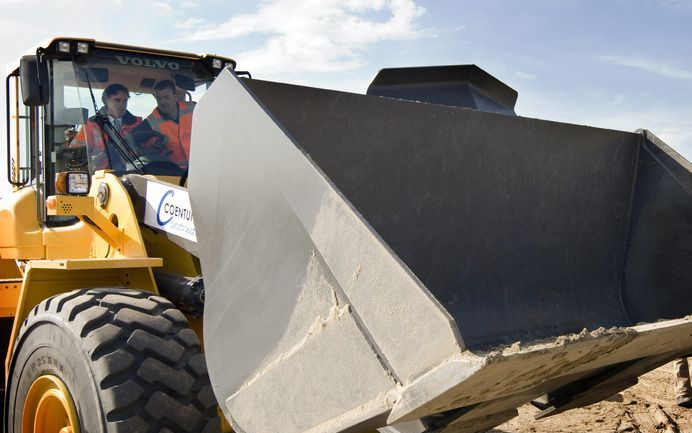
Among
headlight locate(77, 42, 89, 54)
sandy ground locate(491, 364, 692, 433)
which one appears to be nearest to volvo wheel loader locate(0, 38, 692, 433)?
headlight locate(77, 42, 89, 54)

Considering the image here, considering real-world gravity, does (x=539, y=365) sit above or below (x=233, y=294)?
below

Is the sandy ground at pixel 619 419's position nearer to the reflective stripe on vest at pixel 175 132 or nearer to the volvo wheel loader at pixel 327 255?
the volvo wheel loader at pixel 327 255

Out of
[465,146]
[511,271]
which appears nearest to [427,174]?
[465,146]

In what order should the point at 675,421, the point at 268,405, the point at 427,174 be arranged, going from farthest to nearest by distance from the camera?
the point at 675,421 < the point at 427,174 < the point at 268,405

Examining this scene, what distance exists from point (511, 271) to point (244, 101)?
151cm

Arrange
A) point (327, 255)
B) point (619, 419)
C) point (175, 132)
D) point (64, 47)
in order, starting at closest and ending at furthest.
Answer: point (327, 255)
point (64, 47)
point (175, 132)
point (619, 419)

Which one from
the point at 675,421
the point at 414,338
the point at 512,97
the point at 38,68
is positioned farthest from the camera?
the point at 675,421

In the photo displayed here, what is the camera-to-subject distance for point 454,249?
3215mm

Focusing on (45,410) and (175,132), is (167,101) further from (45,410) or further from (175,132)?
(45,410)

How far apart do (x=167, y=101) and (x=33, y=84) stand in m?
0.82

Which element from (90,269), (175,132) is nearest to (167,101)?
(175,132)

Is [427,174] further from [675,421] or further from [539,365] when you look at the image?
[675,421]

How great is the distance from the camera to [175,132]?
4477 millimetres

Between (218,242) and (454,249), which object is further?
(454,249)
